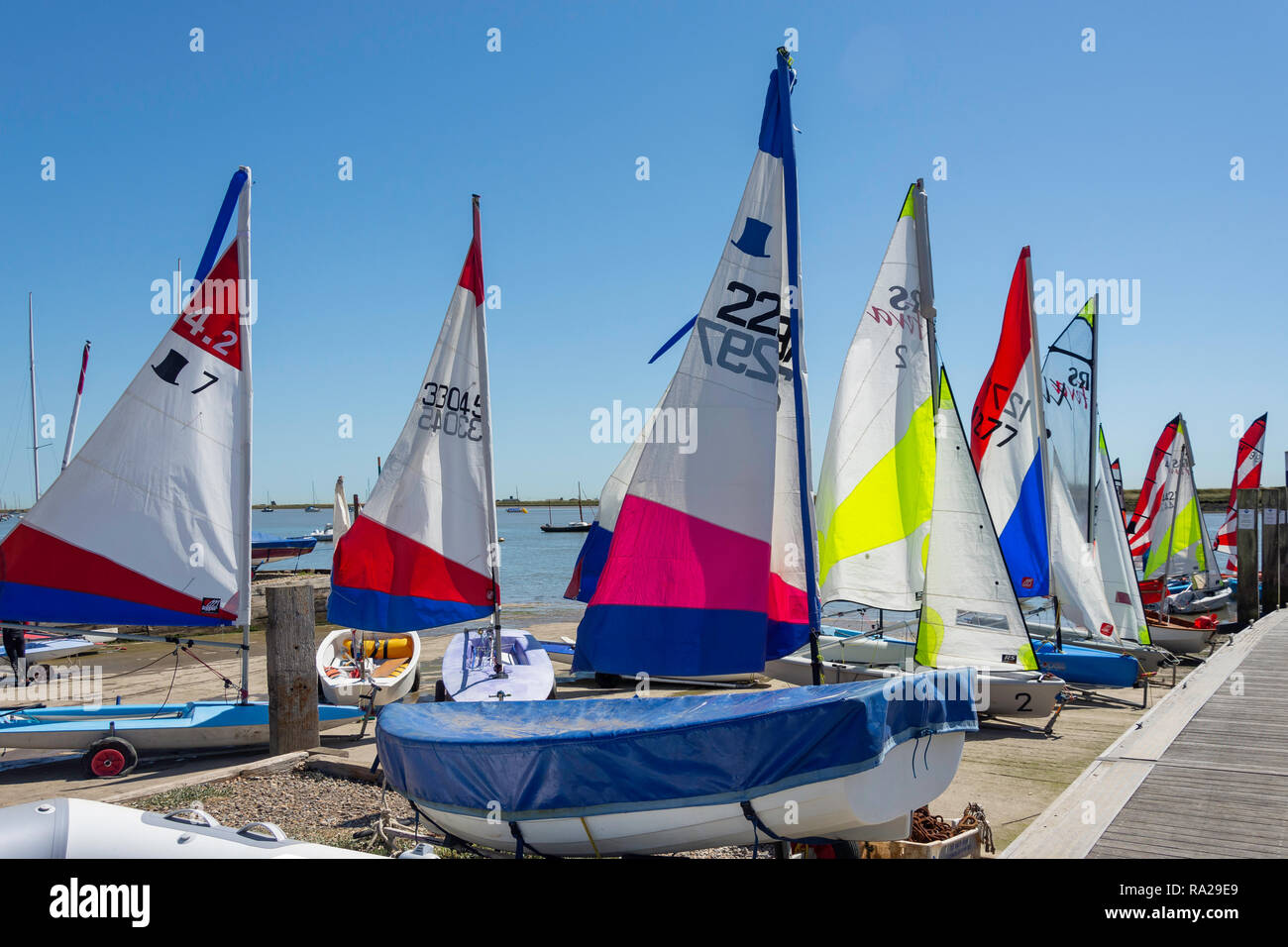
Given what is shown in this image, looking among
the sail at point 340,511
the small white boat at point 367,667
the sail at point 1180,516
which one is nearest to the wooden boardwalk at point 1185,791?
the small white boat at point 367,667

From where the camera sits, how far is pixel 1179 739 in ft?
29.0

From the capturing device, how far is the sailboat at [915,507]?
1032cm

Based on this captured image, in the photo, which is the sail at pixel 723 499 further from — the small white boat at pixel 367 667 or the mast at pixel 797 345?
the small white boat at pixel 367 667

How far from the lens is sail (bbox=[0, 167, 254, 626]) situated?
941 centimetres

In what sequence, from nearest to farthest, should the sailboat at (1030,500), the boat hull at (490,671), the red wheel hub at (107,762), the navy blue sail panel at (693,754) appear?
1. the navy blue sail panel at (693,754)
2. the red wheel hub at (107,762)
3. the boat hull at (490,671)
4. the sailboat at (1030,500)

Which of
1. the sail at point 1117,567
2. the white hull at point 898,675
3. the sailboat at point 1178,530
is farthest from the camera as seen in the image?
the sailboat at point 1178,530

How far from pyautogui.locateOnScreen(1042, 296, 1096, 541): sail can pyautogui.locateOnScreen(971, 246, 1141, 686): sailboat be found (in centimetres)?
84

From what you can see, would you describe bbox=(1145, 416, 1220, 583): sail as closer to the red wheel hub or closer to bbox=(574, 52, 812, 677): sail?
bbox=(574, 52, 812, 677): sail

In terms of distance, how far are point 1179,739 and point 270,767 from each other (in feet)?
31.5

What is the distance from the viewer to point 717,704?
20.0ft

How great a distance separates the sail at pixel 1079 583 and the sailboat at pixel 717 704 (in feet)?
28.4
